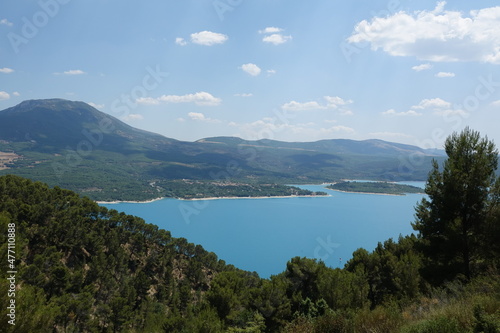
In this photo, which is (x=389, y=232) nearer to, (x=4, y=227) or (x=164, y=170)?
(x=4, y=227)

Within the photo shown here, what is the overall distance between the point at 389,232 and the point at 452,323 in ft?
245

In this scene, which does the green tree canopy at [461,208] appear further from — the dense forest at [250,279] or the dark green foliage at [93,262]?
the dark green foliage at [93,262]

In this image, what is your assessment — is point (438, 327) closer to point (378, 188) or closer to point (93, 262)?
point (93, 262)

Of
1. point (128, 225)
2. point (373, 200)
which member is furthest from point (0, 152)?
point (373, 200)

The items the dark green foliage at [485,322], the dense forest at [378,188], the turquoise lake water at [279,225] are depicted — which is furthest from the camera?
the dense forest at [378,188]

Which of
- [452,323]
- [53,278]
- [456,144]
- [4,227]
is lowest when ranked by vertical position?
[53,278]

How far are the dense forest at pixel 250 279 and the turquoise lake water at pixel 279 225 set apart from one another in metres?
25.2

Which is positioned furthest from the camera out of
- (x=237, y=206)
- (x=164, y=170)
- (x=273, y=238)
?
(x=164, y=170)

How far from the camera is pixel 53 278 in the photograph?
756 inches

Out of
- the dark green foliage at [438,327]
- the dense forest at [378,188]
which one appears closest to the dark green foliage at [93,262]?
the dark green foliage at [438,327]

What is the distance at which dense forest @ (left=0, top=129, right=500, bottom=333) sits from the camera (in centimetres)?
580

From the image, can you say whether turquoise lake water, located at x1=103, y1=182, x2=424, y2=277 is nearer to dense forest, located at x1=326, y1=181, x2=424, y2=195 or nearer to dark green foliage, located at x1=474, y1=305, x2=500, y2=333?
dense forest, located at x1=326, y1=181, x2=424, y2=195

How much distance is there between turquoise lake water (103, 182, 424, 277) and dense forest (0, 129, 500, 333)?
25173 millimetres

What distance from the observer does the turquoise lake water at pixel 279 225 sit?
56406mm
